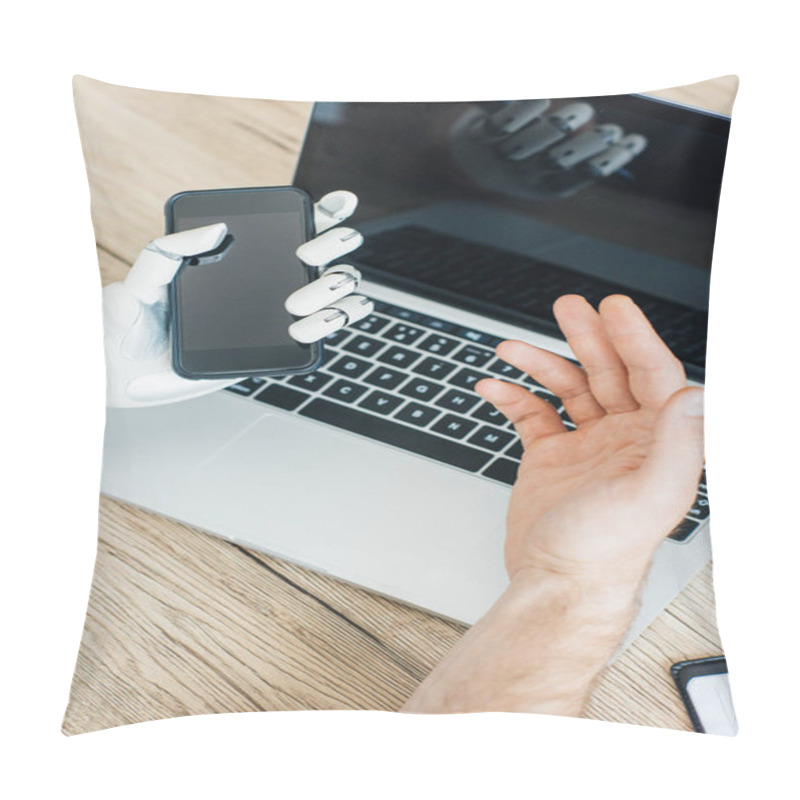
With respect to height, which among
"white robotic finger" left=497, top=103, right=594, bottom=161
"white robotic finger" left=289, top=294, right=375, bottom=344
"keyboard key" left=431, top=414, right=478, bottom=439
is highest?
"white robotic finger" left=497, top=103, right=594, bottom=161

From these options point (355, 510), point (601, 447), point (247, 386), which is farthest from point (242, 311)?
point (601, 447)

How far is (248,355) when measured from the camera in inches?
32.0

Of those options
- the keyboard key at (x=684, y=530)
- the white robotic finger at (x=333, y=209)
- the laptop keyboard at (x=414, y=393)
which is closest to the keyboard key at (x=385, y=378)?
the laptop keyboard at (x=414, y=393)

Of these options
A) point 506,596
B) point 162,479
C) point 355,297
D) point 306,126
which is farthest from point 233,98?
point 506,596

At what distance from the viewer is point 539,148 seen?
822 mm

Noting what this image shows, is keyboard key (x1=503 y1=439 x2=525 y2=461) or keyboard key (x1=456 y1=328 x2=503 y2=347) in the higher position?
keyboard key (x1=456 y1=328 x2=503 y2=347)

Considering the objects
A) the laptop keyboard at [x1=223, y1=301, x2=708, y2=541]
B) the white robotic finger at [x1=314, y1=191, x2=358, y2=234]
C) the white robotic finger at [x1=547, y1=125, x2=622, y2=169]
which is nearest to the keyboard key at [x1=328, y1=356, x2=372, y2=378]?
the laptop keyboard at [x1=223, y1=301, x2=708, y2=541]

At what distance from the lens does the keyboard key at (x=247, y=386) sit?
0.82 metres

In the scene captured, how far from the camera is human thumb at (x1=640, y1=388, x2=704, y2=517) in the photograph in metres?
0.77

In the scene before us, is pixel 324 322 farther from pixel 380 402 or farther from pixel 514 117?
pixel 514 117

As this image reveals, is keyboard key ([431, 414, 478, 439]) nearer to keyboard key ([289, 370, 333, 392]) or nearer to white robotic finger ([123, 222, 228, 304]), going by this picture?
keyboard key ([289, 370, 333, 392])

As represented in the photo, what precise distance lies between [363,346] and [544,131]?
209 mm

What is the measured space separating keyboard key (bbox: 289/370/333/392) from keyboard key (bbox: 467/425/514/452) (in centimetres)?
12

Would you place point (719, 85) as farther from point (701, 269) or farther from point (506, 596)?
point (506, 596)
